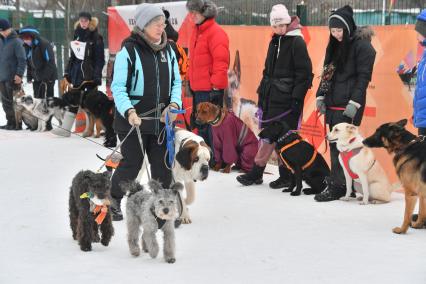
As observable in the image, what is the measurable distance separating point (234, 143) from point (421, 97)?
290cm

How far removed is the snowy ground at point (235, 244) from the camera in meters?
4.19

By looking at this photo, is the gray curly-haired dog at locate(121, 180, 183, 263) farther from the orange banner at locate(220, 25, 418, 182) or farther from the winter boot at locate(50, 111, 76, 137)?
the winter boot at locate(50, 111, 76, 137)

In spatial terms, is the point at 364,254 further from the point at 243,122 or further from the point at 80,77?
the point at 80,77

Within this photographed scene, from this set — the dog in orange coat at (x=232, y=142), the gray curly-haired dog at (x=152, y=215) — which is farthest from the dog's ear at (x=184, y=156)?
the dog in orange coat at (x=232, y=142)

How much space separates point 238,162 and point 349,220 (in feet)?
8.11

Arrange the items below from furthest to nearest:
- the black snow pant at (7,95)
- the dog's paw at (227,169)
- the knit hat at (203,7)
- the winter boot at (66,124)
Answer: the black snow pant at (7,95) < the winter boot at (66,124) < the dog's paw at (227,169) < the knit hat at (203,7)

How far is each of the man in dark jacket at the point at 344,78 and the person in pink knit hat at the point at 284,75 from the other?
13.1 inches

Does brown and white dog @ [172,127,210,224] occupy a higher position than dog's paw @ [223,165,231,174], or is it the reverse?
brown and white dog @ [172,127,210,224]

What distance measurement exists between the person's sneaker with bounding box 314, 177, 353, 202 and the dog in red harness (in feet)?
0.68

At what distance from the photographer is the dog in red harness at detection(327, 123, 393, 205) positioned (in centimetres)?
605

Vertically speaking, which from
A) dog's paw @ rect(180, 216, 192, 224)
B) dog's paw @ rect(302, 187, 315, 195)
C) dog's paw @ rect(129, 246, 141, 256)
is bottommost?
dog's paw @ rect(302, 187, 315, 195)

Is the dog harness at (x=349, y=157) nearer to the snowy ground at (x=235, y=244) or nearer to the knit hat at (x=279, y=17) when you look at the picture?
the snowy ground at (x=235, y=244)

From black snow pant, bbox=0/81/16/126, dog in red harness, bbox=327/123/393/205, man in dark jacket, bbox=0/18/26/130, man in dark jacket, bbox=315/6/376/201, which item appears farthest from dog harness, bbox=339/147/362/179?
black snow pant, bbox=0/81/16/126

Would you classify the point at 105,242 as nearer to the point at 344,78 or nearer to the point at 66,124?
the point at 344,78
